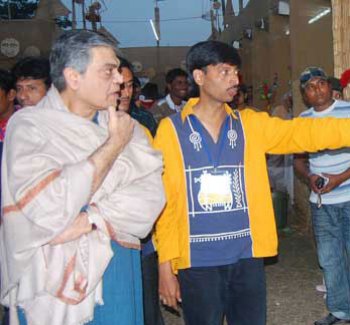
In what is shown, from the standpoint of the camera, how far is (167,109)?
21.2 feet

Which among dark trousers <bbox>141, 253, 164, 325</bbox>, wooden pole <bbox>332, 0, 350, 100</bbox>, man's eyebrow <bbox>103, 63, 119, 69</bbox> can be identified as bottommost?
dark trousers <bbox>141, 253, 164, 325</bbox>

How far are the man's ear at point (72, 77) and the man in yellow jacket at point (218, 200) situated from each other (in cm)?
72

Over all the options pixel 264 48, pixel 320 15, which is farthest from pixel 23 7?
pixel 320 15

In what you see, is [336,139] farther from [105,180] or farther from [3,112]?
[3,112]

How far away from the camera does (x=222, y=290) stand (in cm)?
268

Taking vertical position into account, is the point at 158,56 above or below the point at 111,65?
above

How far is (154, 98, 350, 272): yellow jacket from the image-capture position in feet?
8.56

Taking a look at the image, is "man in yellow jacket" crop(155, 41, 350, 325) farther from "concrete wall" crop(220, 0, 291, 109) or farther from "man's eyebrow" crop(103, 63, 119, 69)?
"concrete wall" crop(220, 0, 291, 109)

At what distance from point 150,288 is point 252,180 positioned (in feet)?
3.30

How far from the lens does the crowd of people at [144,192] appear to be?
1.88 metres

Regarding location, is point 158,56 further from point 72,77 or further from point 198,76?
point 72,77

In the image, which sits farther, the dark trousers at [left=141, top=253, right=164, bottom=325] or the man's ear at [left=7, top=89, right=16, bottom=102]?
the man's ear at [left=7, top=89, right=16, bottom=102]

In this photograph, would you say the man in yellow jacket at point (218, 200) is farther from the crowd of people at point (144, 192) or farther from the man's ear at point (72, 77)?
the man's ear at point (72, 77)

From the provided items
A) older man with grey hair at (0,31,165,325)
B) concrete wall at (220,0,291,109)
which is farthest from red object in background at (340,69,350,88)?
concrete wall at (220,0,291,109)
